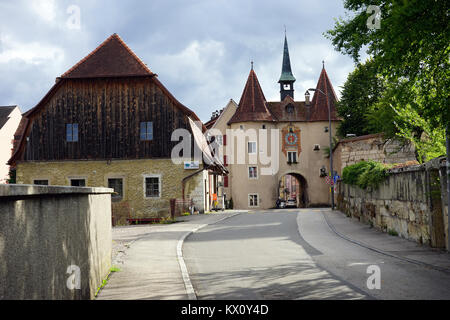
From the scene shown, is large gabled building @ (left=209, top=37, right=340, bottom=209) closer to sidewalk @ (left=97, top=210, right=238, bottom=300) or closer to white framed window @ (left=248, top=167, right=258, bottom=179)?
white framed window @ (left=248, top=167, right=258, bottom=179)

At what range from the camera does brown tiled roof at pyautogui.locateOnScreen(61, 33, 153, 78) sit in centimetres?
2853

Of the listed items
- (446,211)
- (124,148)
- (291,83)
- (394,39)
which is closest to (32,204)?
(394,39)

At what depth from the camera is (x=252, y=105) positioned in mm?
56688

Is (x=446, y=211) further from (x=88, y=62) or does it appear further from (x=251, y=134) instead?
(x=251, y=134)

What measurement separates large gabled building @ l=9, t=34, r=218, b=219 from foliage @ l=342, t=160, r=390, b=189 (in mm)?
10380

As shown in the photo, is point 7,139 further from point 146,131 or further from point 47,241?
point 47,241

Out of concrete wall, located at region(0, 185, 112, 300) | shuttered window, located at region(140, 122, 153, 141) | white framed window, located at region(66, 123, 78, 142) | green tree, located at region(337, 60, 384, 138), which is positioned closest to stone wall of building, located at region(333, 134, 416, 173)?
green tree, located at region(337, 60, 384, 138)

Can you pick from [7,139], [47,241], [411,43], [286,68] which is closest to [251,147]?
[286,68]

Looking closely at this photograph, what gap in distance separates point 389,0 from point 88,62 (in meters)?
25.3

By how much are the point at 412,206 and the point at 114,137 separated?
20.0 metres

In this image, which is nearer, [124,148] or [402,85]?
[402,85]

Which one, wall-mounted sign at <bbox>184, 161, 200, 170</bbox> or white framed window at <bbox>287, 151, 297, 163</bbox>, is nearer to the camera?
wall-mounted sign at <bbox>184, 161, 200, 170</bbox>

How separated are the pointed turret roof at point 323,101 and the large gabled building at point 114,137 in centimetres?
3082

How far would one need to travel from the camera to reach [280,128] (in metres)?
57.1
